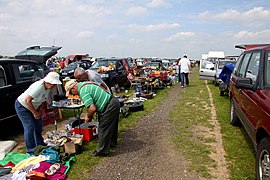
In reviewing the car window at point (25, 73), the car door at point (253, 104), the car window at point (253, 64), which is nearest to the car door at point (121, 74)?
the car window at point (25, 73)

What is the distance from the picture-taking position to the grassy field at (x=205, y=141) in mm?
3924

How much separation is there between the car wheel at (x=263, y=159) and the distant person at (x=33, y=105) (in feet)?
10.7

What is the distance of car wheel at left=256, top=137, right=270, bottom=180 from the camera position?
2801 millimetres

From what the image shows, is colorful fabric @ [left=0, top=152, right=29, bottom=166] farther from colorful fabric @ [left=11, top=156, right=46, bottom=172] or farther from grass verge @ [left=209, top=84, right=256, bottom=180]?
grass verge @ [left=209, top=84, right=256, bottom=180]

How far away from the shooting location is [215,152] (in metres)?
4.59

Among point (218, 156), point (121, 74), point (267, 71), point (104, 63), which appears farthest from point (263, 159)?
point (104, 63)

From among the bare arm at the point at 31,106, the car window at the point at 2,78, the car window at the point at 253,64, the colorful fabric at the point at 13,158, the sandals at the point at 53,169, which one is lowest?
the colorful fabric at the point at 13,158

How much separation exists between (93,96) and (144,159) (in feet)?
4.73

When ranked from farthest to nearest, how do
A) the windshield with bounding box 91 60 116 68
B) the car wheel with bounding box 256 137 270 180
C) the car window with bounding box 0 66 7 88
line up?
the windshield with bounding box 91 60 116 68
the car window with bounding box 0 66 7 88
the car wheel with bounding box 256 137 270 180

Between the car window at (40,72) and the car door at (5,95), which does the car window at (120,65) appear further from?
the car door at (5,95)

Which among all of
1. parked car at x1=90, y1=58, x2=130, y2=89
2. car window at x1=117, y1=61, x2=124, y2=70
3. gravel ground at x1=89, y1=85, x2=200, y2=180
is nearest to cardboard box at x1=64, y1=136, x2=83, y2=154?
gravel ground at x1=89, y1=85, x2=200, y2=180

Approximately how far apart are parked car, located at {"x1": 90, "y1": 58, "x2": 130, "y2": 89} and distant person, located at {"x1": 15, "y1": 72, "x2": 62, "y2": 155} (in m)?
6.28

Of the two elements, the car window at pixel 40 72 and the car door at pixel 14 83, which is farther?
the car window at pixel 40 72

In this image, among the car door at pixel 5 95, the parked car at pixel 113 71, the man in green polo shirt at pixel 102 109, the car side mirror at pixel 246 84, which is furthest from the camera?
the parked car at pixel 113 71
